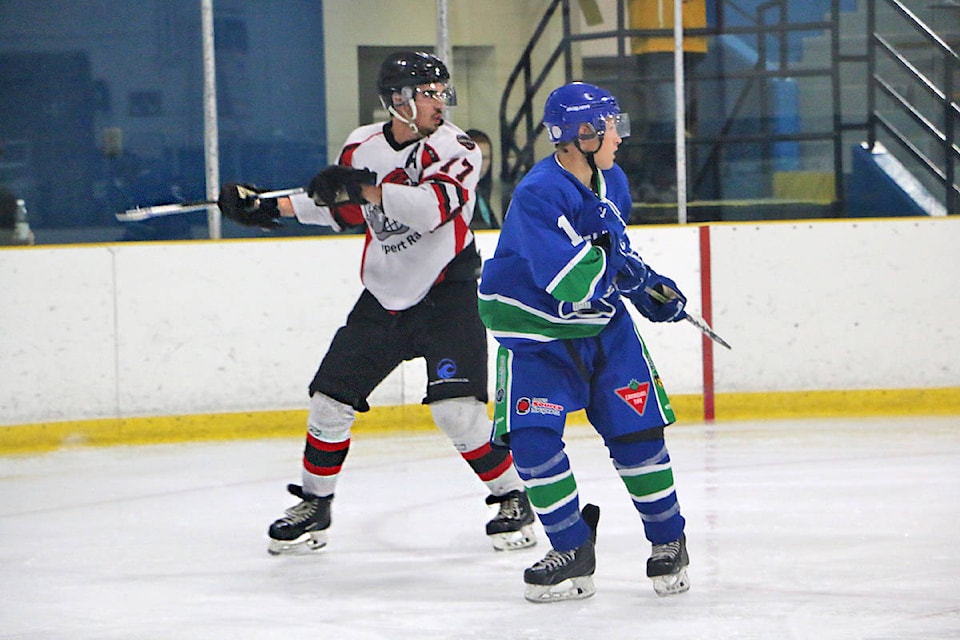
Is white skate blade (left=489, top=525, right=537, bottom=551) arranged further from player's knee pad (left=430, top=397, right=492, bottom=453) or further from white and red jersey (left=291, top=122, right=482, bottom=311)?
white and red jersey (left=291, top=122, right=482, bottom=311)

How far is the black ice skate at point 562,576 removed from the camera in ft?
9.83

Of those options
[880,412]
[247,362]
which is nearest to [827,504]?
[880,412]

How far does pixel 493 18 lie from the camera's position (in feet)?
20.4

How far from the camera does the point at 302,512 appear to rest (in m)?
3.61

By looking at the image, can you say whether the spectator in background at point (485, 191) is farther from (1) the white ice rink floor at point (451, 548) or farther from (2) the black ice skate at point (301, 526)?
(2) the black ice skate at point (301, 526)

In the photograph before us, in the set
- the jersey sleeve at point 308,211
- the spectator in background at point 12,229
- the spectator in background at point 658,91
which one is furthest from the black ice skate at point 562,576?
the spectator in background at point 12,229

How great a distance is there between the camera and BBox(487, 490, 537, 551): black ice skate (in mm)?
3590

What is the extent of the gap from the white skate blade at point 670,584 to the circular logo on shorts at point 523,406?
417 millimetres

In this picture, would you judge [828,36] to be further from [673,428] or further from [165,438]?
[165,438]

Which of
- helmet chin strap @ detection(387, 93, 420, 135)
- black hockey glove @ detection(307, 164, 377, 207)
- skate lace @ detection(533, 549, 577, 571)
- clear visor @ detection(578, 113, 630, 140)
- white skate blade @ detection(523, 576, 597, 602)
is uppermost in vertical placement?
helmet chin strap @ detection(387, 93, 420, 135)

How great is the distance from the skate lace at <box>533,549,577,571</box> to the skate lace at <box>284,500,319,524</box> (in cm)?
77

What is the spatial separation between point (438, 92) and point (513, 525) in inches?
39.9

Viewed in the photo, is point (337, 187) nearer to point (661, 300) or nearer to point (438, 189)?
point (438, 189)

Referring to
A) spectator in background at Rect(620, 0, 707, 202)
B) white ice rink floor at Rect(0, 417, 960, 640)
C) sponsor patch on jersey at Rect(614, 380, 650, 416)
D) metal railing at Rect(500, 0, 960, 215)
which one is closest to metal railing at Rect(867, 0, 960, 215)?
metal railing at Rect(500, 0, 960, 215)
